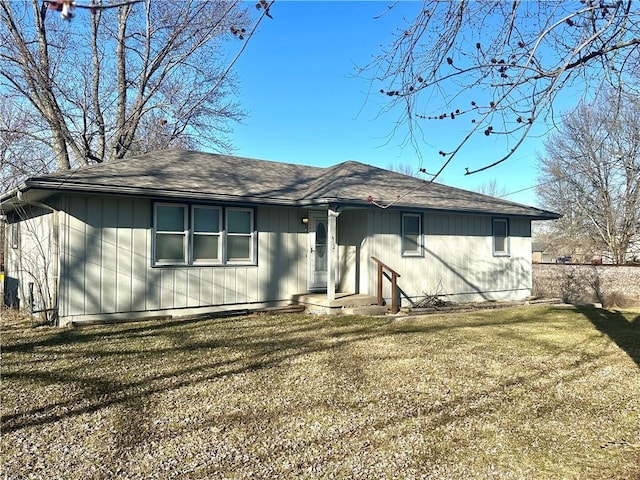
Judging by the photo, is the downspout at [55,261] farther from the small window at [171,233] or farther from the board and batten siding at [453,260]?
the board and batten siding at [453,260]

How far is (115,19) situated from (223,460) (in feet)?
69.6

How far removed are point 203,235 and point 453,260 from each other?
22.0ft

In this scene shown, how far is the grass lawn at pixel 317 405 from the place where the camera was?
124 inches

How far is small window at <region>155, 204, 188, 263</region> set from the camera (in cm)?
895

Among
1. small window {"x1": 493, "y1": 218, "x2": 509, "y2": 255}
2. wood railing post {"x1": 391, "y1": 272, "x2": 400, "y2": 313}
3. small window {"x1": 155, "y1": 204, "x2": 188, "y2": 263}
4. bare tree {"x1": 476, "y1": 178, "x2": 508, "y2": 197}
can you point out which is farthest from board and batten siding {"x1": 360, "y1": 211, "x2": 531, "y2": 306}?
bare tree {"x1": 476, "y1": 178, "x2": 508, "y2": 197}

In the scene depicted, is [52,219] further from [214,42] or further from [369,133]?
[214,42]

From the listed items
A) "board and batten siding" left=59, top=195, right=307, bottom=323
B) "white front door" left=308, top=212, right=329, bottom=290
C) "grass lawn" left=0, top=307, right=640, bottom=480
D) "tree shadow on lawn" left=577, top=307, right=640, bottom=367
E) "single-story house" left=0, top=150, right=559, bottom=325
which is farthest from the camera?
"white front door" left=308, top=212, right=329, bottom=290

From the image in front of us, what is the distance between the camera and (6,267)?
43.7 feet

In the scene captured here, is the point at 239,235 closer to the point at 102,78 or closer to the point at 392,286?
the point at 392,286

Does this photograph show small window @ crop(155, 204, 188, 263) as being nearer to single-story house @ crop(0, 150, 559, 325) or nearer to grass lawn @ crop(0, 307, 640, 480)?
single-story house @ crop(0, 150, 559, 325)

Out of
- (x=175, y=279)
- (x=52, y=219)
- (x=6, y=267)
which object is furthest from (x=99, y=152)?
(x=175, y=279)

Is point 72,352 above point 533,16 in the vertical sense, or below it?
below

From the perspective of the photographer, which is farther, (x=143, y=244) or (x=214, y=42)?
(x=214, y=42)

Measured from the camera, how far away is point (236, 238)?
984 centimetres
